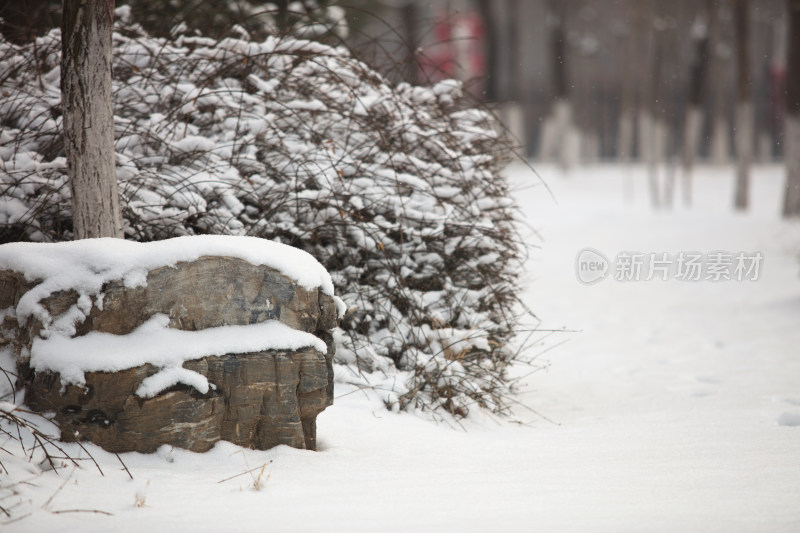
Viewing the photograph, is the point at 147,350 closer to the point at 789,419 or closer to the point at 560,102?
the point at 789,419

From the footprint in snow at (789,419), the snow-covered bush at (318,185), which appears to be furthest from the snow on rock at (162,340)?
the footprint in snow at (789,419)

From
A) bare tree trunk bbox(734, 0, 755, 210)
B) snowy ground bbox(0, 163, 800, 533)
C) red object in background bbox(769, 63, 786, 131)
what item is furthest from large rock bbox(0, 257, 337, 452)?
red object in background bbox(769, 63, 786, 131)

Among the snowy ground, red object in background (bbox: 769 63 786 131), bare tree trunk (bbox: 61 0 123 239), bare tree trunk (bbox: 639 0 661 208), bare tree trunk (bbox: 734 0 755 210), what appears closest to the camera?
the snowy ground

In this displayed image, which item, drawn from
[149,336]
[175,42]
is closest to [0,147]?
[175,42]

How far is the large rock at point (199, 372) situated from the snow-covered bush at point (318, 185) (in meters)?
0.85

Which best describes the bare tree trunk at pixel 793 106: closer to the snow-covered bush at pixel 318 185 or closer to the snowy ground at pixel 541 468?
the snowy ground at pixel 541 468

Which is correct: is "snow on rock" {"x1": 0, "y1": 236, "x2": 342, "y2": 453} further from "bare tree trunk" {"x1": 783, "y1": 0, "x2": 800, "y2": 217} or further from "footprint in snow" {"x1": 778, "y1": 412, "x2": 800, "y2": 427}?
"bare tree trunk" {"x1": 783, "y1": 0, "x2": 800, "y2": 217}

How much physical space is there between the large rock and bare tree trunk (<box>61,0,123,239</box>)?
0.51m

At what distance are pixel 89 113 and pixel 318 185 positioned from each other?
1427 millimetres

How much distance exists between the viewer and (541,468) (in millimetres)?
3236

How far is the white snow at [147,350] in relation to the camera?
2721 mm

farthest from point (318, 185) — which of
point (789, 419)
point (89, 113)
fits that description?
point (789, 419)

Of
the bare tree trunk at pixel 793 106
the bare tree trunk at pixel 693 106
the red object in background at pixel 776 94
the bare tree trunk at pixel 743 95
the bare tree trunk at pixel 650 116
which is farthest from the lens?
the red object in background at pixel 776 94

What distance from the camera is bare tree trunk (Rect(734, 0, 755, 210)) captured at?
1642cm
